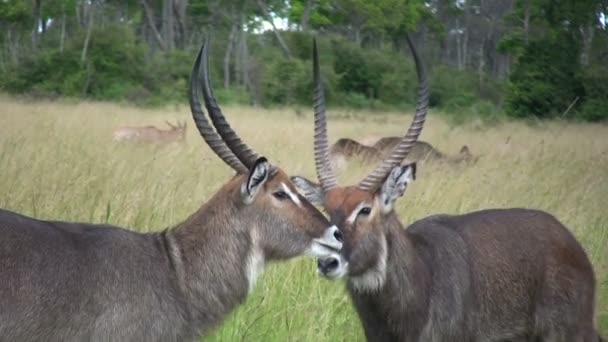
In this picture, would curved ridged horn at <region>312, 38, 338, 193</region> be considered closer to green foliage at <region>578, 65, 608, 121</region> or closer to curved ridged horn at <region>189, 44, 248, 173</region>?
curved ridged horn at <region>189, 44, 248, 173</region>

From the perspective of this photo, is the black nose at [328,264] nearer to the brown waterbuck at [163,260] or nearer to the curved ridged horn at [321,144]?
the brown waterbuck at [163,260]

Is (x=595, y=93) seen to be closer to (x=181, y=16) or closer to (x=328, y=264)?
(x=328, y=264)

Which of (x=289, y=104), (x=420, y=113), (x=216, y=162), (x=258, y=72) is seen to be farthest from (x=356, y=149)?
(x=258, y=72)

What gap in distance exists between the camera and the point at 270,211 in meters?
4.19

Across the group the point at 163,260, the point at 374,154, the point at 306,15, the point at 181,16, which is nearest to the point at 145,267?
the point at 163,260

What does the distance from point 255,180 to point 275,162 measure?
5775mm

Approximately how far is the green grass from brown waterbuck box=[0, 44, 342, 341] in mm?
297

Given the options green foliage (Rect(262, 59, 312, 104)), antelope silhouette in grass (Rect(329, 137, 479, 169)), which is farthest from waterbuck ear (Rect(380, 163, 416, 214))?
green foliage (Rect(262, 59, 312, 104))

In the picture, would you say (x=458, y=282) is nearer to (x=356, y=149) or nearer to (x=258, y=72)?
(x=356, y=149)

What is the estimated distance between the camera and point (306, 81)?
1088 inches

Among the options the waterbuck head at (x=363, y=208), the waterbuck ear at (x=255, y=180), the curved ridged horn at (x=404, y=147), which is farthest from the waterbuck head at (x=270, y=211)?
the curved ridged horn at (x=404, y=147)

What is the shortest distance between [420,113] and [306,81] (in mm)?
22689

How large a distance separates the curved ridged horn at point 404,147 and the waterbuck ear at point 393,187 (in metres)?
0.07

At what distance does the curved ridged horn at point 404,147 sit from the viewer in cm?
470
